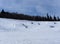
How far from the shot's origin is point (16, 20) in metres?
9.95

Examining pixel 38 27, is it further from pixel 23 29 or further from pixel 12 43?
pixel 12 43

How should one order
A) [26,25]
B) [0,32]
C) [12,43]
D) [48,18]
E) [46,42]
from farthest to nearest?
[48,18] < [26,25] < [0,32] < [46,42] < [12,43]

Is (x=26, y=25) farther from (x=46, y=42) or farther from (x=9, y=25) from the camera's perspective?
(x=46, y=42)

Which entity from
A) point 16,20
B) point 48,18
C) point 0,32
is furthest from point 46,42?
point 48,18

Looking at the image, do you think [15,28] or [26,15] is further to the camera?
[26,15]

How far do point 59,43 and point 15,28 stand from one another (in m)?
3.07

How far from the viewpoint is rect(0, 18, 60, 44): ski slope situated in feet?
27.4

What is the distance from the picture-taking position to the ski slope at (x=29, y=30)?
27.4 feet

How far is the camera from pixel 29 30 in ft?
32.0

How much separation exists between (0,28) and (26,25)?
1784mm

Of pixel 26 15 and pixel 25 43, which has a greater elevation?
pixel 26 15

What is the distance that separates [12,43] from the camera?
Answer: 6.98m

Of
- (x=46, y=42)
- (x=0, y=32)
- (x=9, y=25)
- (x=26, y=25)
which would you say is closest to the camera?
(x=46, y=42)

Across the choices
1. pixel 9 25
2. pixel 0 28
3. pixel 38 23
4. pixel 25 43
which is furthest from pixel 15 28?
pixel 25 43
